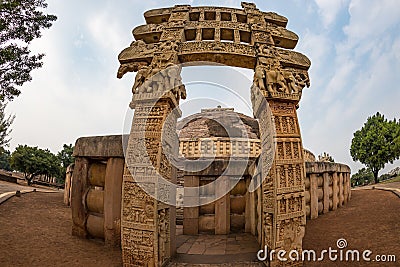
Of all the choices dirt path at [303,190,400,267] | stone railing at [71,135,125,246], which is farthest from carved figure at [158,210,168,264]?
dirt path at [303,190,400,267]

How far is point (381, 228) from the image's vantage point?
5.71 m

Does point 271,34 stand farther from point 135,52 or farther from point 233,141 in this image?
point 233,141

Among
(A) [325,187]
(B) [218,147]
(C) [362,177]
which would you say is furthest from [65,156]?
(C) [362,177]

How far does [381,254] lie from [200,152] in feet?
31.6

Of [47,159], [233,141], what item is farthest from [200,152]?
[47,159]

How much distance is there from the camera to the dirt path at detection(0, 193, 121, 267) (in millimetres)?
4516

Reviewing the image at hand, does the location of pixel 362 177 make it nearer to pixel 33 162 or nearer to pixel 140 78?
pixel 140 78

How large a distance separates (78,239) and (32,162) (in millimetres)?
22730

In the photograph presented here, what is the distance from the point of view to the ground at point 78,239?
15.1 feet

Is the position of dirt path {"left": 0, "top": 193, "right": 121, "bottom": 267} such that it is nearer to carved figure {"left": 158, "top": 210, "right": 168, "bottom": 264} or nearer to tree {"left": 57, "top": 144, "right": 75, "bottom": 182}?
carved figure {"left": 158, "top": 210, "right": 168, "bottom": 264}

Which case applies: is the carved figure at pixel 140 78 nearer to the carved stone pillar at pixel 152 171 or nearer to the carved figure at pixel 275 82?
the carved stone pillar at pixel 152 171

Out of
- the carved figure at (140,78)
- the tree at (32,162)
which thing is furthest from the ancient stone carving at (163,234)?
the tree at (32,162)

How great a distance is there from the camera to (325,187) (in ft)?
27.9

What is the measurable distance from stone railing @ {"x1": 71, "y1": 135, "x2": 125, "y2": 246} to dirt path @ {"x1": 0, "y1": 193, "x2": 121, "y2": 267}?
32 cm
